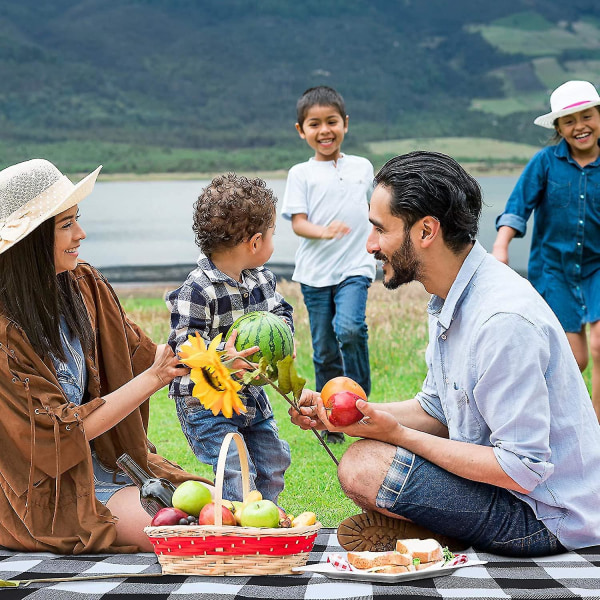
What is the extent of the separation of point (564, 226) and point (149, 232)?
2573 cm

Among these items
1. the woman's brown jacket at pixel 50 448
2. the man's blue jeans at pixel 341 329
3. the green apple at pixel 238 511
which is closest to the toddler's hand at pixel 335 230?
the man's blue jeans at pixel 341 329

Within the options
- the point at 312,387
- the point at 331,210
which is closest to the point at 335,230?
the point at 331,210

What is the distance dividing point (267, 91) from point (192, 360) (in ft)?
108

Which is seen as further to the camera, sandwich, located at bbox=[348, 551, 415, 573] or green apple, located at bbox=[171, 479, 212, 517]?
green apple, located at bbox=[171, 479, 212, 517]

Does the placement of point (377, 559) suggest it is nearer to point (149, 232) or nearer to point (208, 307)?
point (208, 307)

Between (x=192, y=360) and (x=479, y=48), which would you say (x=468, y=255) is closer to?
(x=192, y=360)

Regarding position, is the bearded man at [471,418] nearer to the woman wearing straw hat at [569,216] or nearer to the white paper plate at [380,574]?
the white paper plate at [380,574]

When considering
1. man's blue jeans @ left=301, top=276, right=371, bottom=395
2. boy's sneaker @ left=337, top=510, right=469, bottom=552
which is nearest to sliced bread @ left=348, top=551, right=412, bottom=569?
boy's sneaker @ left=337, top=510, right=469, bottom=552

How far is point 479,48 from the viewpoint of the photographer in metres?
34.9

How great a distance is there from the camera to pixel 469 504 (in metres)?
3.36

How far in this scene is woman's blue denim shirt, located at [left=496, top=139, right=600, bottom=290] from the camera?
6.69m

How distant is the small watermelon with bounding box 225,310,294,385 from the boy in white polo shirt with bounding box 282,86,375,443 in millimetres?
2887

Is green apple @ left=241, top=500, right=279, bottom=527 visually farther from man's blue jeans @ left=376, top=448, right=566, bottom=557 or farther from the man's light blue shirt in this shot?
the man's light blue shirt

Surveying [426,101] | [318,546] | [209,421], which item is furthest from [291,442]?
[426,101]
